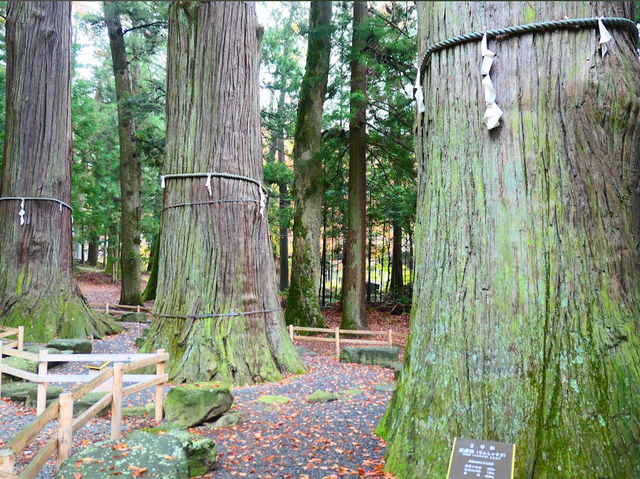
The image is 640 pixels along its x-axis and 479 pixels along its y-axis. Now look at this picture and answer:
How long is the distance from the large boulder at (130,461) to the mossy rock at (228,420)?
141cm

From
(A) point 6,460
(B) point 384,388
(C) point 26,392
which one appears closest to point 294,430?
(B) point 384,388

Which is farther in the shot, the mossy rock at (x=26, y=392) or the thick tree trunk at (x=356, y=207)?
the thick tree trunk at (x=356, y=207)

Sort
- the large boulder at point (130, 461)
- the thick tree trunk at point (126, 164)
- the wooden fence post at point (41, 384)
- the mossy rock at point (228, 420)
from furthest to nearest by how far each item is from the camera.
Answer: the thick tree trunk at point (126, 164) < the wooden fence post at point (41, 384) < the mossy rock at point (228, 420) < the large boulder at point (130, 461)

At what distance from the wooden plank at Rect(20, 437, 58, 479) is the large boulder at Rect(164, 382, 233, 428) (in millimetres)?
1453

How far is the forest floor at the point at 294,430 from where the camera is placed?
145 inches

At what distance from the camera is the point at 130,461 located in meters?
Answer: 3.13

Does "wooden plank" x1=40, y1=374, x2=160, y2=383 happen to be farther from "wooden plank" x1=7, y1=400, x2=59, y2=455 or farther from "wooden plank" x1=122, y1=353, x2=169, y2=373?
"wooden plank" x1=7, y1=400, x2=59, y2=455

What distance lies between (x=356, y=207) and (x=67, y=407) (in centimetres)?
1056

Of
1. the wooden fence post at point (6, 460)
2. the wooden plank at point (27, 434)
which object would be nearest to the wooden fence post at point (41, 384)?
the wooden plank at point (27, 434)

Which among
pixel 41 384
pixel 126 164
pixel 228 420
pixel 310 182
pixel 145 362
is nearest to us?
pixel 228 420

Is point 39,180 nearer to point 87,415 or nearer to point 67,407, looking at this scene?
point 87,415

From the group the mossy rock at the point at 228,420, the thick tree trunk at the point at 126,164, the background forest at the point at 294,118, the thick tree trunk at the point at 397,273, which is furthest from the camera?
the thick tree trunk at the point at 397,273

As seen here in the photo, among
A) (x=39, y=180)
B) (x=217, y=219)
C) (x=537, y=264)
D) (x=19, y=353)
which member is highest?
(x=39, y=180)

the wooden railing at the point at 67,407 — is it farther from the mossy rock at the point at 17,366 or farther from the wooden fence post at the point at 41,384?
the mossy rock at the point at 17,366
